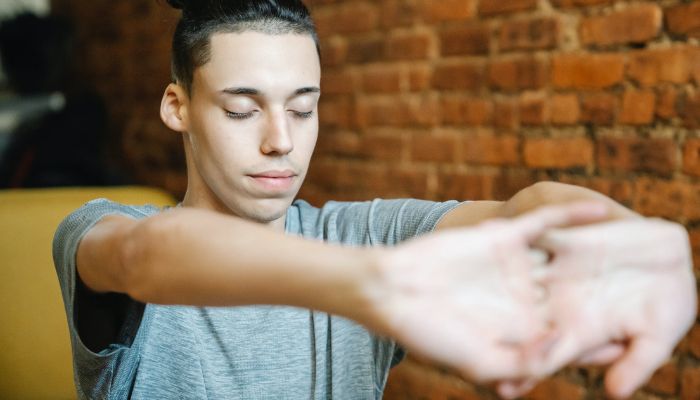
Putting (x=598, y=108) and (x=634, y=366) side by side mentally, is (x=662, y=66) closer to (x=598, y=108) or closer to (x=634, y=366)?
(x=598, y=108)

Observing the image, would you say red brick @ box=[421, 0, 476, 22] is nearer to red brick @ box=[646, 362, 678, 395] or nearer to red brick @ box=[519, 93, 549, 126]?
red brick @ box=[519, 93, 549, 126]

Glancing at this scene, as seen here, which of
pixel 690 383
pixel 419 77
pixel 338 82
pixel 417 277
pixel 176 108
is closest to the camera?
pixel 417 277

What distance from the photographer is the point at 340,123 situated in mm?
1918

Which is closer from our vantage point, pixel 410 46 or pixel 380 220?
pixel 380 220

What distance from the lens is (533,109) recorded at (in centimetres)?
143

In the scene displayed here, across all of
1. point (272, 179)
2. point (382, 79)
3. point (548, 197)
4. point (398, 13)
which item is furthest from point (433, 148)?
point (548, 197)

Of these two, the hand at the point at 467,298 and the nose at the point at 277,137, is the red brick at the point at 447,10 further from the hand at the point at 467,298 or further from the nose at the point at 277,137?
the hand at the point at 467,298

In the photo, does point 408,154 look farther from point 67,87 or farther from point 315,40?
point 67,87

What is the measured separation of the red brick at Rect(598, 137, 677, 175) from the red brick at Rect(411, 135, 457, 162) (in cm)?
38

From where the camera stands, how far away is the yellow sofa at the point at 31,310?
4.50ft

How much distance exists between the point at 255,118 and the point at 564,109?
0.68m

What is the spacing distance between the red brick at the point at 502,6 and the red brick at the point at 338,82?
464 millimetres

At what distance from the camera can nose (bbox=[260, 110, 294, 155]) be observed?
3.27ft

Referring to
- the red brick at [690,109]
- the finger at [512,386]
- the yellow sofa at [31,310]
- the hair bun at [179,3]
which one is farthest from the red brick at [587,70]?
the yellow sofa at [31,310]
